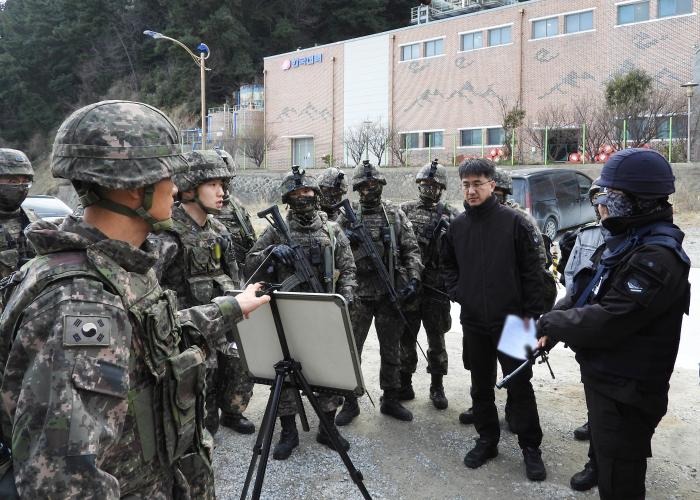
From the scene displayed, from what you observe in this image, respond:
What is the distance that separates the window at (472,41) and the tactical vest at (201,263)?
31.0 meters

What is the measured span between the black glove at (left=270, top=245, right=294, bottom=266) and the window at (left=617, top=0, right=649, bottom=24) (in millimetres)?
27577

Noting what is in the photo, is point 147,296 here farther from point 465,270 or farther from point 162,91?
point 162,91

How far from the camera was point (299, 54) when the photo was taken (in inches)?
1624

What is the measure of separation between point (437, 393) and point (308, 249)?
178 centimetres

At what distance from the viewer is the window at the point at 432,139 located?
112ft

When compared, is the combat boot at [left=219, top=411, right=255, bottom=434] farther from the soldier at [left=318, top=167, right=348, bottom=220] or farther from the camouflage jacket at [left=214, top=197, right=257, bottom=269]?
the soldier at [left=318, top=167, right=348, bottom=220]

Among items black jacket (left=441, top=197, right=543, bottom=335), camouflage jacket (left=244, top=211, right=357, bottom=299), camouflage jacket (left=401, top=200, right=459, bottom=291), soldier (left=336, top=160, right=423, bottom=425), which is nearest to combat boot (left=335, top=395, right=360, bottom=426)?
soldier (left=336, top=160, right=423, bottom=425)

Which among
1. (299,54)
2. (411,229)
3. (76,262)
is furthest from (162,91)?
(76,262)

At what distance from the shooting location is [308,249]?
4.71 metres

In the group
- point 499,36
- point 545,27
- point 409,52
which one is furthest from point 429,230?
point 409,52

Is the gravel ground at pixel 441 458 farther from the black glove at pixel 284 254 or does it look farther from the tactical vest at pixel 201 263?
the black glove at pixel 284 254

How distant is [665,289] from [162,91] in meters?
51.5

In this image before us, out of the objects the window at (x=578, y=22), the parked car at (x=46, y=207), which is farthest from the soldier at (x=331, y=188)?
the window at (x=578, y=22)

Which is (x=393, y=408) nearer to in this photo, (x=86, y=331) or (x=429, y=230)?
(x=429, y=230)
